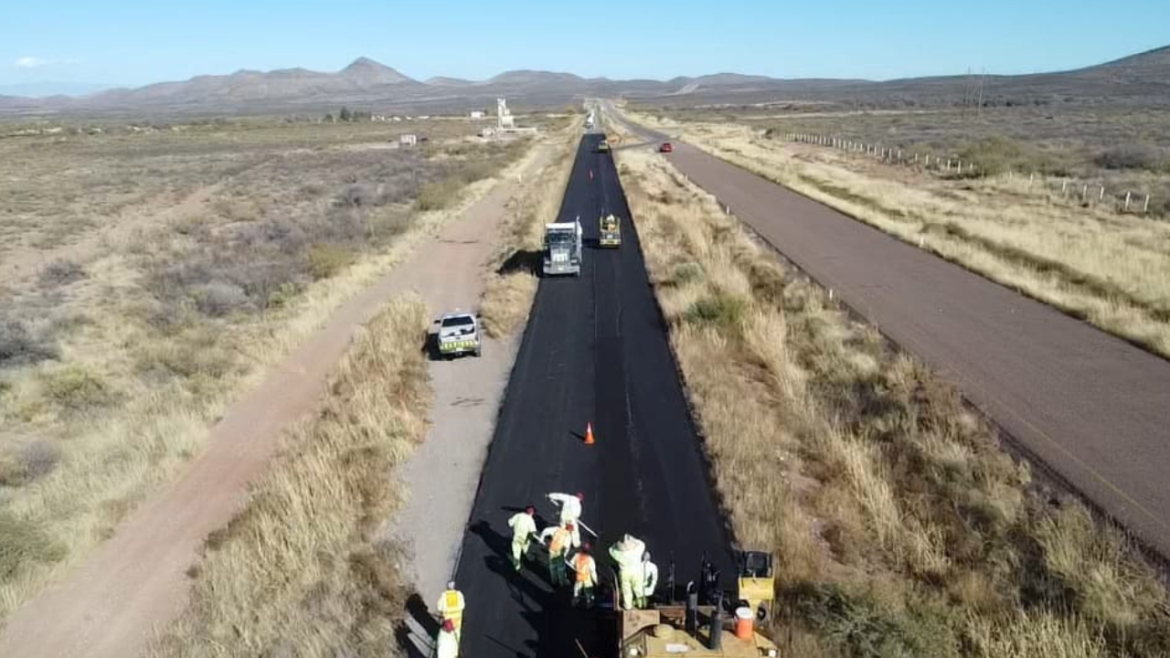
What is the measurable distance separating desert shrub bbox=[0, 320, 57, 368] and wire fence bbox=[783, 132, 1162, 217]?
162 feet

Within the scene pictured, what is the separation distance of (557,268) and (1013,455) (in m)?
21.0

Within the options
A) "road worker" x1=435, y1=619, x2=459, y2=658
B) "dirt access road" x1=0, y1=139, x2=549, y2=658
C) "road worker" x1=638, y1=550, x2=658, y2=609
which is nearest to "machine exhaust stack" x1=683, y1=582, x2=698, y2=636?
"road worker" x1=638, y1=550, x2=658, y2=609

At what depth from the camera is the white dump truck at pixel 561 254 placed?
115ft

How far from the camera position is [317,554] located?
14680 millimetres

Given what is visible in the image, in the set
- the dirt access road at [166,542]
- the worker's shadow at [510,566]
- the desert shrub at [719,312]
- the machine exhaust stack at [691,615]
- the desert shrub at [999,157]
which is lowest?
the dirt access road at [166,542]

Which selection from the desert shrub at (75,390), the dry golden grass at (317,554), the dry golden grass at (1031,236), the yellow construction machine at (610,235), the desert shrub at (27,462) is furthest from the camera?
the yellow construction machine at (610,235)

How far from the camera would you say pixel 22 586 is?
46.6 ft

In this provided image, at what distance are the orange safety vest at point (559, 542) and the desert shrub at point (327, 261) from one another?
1073 inches

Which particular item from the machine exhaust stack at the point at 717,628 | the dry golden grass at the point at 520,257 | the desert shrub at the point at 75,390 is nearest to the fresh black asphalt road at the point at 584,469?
the dry golden grass at the point at 520,257

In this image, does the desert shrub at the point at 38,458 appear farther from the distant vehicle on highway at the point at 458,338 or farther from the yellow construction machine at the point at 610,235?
the yellow construction machine at the point at 610,235

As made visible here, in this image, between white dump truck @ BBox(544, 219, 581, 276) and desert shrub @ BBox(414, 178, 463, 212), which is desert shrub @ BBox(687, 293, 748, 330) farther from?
desert shrub @ BBox(414, 178, 463, 212)

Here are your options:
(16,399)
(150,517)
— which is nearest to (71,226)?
(16,399)

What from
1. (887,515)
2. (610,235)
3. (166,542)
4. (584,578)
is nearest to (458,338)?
(166,542)

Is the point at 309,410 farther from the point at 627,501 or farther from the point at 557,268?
the point at 557,268
